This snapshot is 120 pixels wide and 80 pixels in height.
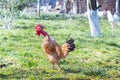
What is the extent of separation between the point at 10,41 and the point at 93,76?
14.4ft

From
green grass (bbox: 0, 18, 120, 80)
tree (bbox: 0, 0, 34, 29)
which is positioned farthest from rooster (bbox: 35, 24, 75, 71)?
tree (bbox: 0, 0, 34, 29)

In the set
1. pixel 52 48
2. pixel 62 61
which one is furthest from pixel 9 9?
pixel 52 48

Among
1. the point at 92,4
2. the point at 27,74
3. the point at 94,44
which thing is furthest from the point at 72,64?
the point at 92,4

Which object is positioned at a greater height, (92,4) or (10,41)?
(92,4)

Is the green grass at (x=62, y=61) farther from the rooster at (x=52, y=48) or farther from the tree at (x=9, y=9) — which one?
the tree at (x=9, y=9)

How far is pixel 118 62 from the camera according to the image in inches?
342

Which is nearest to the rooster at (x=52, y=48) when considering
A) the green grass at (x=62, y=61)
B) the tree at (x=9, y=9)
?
the green grass at (x=62, y=61)

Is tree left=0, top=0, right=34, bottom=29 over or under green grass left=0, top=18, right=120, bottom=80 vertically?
over

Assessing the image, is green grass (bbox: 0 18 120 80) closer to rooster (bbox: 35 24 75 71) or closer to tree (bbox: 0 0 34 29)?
rooster (bbox: 35 24 75 71)

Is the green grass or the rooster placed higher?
the rooster

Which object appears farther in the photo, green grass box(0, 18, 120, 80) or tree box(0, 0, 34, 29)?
tree box(0, 0, 34, 29)

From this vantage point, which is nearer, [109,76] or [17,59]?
[109,76]

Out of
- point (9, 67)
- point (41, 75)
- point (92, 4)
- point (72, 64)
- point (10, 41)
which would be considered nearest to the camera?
point (41, 75)

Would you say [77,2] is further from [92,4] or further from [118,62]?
[118,62]
